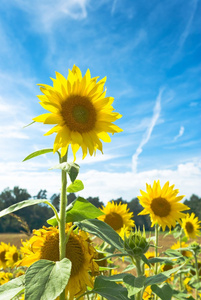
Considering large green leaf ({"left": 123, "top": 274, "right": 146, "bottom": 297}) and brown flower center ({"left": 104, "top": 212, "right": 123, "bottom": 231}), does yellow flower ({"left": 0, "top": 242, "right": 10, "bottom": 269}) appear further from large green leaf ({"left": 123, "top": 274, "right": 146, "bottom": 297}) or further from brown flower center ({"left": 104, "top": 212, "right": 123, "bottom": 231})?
large green leaf ({"left": 123, "top": 274, "right": 146, "bottom": 297})

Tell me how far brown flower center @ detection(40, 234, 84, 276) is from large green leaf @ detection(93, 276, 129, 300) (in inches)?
5.2

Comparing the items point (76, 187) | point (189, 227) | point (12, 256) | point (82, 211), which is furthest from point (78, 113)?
point (189, 227)

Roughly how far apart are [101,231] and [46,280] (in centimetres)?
32

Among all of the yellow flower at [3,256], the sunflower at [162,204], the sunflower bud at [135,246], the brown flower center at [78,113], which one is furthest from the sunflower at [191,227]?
the brown flower center at [78,113]

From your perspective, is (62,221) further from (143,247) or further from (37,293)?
(143,247)

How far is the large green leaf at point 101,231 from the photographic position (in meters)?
1.29

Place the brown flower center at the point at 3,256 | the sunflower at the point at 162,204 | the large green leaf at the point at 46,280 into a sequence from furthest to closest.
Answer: the brown flower center at the point at 3,256 < the sunflower at the point at 162,204 < the large green leaf at the point at 46,280

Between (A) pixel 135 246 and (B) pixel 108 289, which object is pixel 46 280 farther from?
(A) pixel 135 246

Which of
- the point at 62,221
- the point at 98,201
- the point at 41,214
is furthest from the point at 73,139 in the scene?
the point at 41,214

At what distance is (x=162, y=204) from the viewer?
3338 millimetres

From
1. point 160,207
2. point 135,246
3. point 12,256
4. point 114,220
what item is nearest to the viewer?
point 135,246

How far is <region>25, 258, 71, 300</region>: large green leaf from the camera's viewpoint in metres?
1.08

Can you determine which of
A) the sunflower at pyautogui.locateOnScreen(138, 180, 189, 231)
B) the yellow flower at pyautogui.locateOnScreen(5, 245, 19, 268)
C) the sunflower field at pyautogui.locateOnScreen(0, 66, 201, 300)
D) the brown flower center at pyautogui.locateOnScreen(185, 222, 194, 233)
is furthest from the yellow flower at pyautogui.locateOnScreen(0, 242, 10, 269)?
the sunflower field at pyautogui.locateOnScreen(0, 66, 201, 300)

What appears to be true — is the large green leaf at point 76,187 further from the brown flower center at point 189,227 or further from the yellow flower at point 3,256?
the yellow flower at point 3,256
